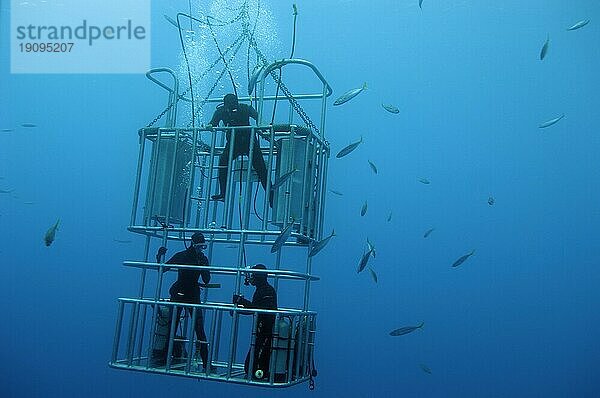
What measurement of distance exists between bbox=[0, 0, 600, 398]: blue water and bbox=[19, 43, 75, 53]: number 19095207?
2.00 meters

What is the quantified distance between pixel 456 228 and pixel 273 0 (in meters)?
4.95

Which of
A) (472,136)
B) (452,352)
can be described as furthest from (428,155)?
(452,352)

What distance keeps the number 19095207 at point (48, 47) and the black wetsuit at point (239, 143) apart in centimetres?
515

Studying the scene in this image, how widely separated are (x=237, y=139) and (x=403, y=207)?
6698 mm

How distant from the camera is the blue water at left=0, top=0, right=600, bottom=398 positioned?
9609 mm

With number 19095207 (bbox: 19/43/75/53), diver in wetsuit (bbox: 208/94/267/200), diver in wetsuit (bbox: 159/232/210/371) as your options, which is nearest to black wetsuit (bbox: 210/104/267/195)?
diver in wetsuit (bbox: 208/94/267/200)

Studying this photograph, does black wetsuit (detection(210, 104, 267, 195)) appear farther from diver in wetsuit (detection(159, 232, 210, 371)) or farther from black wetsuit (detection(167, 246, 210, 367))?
black wetsuit (detection(167, 246, 210, 367))

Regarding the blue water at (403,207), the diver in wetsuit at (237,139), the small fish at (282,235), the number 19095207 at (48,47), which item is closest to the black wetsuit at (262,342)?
the small fish at (282,235)

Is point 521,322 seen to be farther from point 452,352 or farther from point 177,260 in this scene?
point 177,260

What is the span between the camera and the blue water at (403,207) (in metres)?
9.61

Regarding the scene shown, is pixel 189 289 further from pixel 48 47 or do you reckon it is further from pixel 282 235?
pixel 48 47

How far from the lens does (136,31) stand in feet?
27.6

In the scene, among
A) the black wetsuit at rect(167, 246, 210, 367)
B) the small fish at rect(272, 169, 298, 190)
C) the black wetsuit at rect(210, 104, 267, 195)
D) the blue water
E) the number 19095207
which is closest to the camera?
the small fish at rect(272, 169, 298, 190)

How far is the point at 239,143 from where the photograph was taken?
14.1ft
